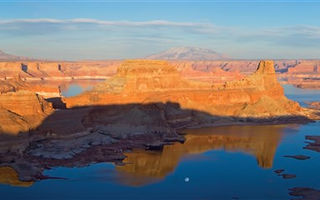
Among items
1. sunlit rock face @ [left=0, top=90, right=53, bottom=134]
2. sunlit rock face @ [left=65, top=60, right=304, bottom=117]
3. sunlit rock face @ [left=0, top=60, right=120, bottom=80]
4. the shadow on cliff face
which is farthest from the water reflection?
sunlit rock face @ [left=0, top=60, right=120, bottom=80]

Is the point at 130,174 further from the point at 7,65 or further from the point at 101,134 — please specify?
Result: the point at 7,65

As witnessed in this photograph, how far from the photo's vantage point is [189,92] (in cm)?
6272

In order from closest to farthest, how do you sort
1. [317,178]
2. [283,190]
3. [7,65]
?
[283,190] < [317,178] < [7,65]

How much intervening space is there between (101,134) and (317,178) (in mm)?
22032

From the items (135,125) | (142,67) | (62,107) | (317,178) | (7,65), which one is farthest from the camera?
(7,65)

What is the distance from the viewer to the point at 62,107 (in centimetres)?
5322

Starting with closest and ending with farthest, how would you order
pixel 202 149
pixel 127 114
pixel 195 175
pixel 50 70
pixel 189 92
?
1. pixel 195 175
2. pixel 202 149
3. pixel 127 114
4. pixel 189 92
5. pixel 50 70

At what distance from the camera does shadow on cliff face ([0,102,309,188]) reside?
3612 centimetres

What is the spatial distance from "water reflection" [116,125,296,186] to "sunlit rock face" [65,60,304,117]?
629cm

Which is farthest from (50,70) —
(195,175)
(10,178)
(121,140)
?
(195,175)

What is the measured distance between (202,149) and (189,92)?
1950 centimetres

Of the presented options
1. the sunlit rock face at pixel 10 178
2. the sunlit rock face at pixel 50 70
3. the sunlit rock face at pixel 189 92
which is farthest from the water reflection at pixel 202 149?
the sunlit rock face at pixel 50 70

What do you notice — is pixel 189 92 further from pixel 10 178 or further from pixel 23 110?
pixel 10 178

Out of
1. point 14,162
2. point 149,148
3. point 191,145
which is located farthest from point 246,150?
point 14,162
